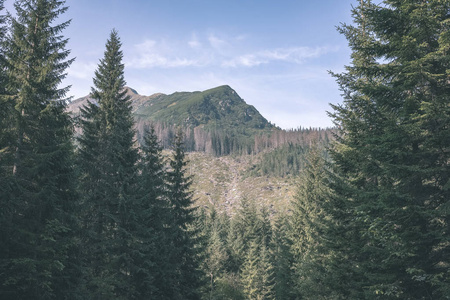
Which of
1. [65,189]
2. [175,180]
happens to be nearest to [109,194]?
[65,189]

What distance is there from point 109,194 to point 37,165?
6.21 meters

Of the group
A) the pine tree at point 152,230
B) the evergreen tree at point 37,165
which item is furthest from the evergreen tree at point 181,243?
the evergreen tree at point 37,165

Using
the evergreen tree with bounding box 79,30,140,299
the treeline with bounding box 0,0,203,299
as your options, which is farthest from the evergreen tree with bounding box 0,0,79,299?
the evergreen tree with bounding box 79,30,140,299

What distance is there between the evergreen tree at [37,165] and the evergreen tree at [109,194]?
97.0 inches

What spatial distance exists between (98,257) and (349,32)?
22.5m

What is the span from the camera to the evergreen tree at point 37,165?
45.3ft

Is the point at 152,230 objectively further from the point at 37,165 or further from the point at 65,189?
the point at 37,165

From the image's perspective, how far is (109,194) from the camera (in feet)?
66.3

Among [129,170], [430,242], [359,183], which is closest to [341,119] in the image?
[359,183]

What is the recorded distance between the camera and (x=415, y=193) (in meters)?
10.5

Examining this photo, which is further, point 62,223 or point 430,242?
point 62,223

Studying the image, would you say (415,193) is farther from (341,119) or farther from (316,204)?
(316,204)

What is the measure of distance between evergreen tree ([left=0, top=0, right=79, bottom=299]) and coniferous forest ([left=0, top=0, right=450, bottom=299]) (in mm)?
67

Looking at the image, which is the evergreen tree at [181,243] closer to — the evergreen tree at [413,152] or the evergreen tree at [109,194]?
the evergreen tree at [109,194]
